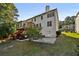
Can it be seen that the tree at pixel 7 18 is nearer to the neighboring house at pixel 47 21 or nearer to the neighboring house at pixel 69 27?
the neighboring house at pixel 47 21

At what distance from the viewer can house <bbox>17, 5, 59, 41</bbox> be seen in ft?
20.9

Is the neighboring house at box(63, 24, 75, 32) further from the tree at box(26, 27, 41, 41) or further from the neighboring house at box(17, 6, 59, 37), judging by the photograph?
the tree at box(26, 27, 41, 41)

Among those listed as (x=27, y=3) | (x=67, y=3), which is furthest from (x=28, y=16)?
(x=67, y=3)

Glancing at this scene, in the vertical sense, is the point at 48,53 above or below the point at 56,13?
below

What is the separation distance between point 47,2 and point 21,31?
610 mm

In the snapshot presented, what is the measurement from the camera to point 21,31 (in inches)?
253

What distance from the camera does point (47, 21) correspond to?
638 centimetres

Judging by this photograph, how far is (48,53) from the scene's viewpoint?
20.8 ft

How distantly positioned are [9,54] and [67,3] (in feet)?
3.92

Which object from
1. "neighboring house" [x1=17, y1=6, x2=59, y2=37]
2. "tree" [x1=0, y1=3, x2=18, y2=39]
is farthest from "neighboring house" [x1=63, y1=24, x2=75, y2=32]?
"tree" [x1=0, y1=3, x2=18, y2=39]

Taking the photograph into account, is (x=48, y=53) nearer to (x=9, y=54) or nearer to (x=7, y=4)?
(x=9, y=54)

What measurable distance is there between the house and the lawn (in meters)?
0.16

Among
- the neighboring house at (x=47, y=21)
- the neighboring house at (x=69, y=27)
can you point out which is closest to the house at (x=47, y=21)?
the neighboring house at (x=47, y=21)

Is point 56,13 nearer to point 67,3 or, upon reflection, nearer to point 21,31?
point 67,3
